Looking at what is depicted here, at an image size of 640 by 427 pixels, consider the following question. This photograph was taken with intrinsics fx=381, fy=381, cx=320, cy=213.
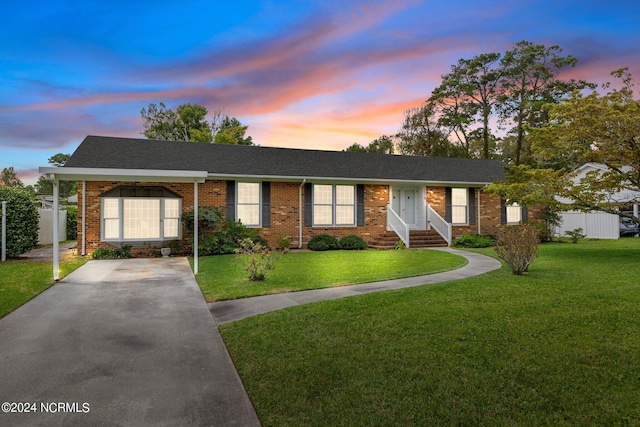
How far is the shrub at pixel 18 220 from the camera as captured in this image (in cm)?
1286

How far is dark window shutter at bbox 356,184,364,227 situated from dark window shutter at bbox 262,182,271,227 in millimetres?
4066

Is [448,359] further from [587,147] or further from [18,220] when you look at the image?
[18,220]

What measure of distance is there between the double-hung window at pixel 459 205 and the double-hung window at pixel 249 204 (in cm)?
A: 964

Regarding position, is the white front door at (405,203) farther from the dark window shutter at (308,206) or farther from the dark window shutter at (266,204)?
the dark window shutter at (266,204)

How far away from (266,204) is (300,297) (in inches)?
362

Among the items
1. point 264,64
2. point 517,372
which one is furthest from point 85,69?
point 517,372

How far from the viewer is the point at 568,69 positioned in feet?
106

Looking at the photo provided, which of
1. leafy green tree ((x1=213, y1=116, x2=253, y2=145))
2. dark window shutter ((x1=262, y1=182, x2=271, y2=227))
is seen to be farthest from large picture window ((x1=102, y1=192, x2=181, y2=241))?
leafy green tree ((x1=213, y1=116, x2=253, y2=145))

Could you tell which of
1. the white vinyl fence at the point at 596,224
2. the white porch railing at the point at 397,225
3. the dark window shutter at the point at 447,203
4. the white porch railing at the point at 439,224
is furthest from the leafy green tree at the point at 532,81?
the white porch railing at the point at 397,225

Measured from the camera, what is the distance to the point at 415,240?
55.6 feet

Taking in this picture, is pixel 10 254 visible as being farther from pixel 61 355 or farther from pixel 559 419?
pixel 559 419

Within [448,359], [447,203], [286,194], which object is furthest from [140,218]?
[447,203]

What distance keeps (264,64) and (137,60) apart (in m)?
4.75

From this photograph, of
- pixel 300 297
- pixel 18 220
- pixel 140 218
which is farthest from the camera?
pixel 140 218
